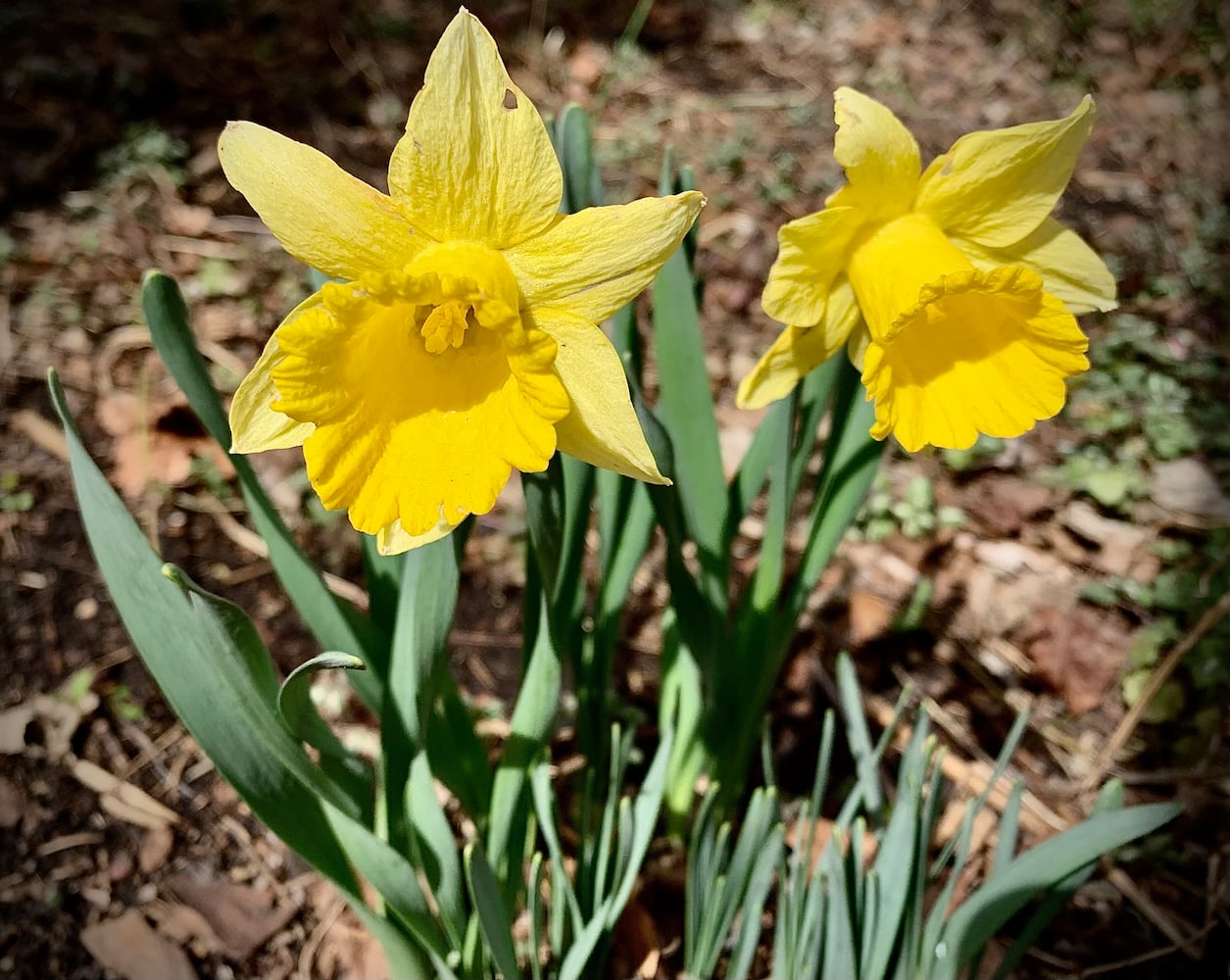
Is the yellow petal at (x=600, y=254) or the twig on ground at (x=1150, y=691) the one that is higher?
the yellow petal at (x=600, y=254)

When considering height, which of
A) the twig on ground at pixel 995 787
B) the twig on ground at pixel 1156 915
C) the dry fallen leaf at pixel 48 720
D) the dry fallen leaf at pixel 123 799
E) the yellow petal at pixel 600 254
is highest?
the yellow petal at pixel 600 254

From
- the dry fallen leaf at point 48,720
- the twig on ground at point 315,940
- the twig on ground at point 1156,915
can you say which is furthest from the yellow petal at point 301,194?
the twig on ground at point 1156,915

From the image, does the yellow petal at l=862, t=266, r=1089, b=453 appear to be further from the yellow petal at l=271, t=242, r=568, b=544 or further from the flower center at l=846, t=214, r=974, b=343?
the yellow petal at l=271, t=242, r=568, b=544

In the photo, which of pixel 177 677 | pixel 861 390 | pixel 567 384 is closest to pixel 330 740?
pixel 177 677

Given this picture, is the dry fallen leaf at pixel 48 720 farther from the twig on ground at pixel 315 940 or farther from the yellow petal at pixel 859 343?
the yellow petal at pixel 859 343

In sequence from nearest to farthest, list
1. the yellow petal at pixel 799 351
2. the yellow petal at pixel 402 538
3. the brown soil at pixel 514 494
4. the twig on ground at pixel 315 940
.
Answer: the yellow petal at pixel 402 538 → the yellow petal at pixel 799 351 → the twig on ground at pixel 315 940 → the brown soil at pixel 514 494

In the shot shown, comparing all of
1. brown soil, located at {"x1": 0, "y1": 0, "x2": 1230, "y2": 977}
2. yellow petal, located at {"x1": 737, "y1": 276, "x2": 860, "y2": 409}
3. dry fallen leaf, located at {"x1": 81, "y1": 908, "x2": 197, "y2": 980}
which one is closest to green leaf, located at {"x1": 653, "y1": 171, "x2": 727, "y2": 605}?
yellow petal, located at {"x1": 737, "y1": 276, "x2": 860, "y2": 409}

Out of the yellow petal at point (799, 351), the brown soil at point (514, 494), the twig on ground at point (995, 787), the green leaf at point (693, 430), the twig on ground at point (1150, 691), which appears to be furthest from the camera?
the twig on ground at point (1150, 691)

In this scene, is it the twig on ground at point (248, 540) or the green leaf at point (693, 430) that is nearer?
the green leaf at point (693, 430)
